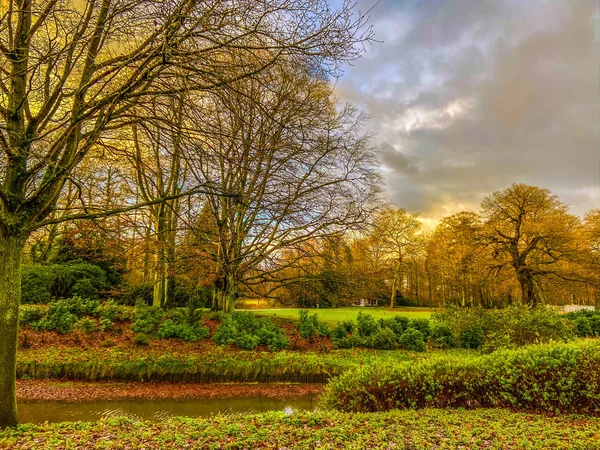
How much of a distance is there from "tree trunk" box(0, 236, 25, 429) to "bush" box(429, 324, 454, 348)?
1162 cm

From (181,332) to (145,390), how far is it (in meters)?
2.97

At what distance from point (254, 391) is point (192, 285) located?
22.7ft

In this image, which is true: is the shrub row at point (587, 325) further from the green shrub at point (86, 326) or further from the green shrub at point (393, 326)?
the green shrub at point (86, 326)

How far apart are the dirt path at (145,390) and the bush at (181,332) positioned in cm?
243

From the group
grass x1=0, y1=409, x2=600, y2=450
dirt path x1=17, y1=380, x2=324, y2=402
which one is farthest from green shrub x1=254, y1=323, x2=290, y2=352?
grass x1=0, y1=409, x2=600, y2=450

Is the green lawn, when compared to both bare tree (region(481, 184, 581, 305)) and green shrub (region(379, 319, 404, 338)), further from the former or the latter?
bare tree (region(481, 184, 581, 305))

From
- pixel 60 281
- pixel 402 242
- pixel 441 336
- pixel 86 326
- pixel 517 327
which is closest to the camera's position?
pixel 517 327

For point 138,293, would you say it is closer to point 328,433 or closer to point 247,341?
point 247,341

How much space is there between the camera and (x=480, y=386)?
18.5ft

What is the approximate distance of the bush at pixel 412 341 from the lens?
11875mm

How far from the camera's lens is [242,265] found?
528 inches

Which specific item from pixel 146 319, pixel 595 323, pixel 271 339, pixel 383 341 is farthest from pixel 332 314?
pixel 595 323

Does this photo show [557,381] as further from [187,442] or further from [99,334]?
[99,334]

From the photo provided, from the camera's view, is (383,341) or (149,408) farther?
(383,341)
